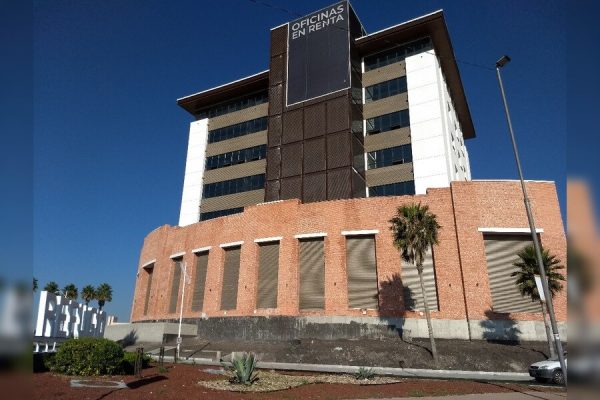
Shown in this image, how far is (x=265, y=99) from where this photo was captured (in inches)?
2467

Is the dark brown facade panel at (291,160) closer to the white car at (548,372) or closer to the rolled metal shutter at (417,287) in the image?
the rolled metal shutter at (417,287)

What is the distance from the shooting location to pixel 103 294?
311 ft

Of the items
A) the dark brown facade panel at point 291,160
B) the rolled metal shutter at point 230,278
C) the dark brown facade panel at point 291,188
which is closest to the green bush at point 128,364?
the rolled metal shutter at point 230,278

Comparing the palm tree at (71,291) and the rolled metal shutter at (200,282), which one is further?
the palm tree at (71,291)

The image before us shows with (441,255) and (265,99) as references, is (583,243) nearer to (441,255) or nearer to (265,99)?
(441,255)

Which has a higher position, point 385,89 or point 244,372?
point 385,89

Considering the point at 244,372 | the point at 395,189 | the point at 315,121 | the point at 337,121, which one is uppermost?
the point at 315,121

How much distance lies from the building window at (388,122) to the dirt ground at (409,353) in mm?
26793

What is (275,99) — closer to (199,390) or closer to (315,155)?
(315,155)

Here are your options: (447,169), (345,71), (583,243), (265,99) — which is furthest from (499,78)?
(265,99)

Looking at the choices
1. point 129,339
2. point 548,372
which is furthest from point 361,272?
point 129,339

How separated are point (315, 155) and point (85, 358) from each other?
37996 millimetres

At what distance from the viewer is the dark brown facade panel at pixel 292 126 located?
54.3 m

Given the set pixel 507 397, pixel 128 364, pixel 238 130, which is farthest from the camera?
pixel 238 130
